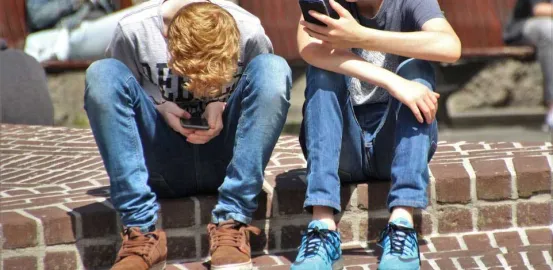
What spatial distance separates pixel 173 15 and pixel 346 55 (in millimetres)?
609

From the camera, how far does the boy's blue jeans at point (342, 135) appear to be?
3631 mm

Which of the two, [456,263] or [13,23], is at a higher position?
[13,23]

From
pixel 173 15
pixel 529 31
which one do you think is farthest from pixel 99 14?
pixel 173 15

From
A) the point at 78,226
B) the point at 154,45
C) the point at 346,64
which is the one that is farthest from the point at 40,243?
the point at 346,64

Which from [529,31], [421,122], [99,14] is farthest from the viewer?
[529,31]

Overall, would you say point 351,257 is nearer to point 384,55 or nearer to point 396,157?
point 396,157

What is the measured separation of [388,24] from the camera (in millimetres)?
3842

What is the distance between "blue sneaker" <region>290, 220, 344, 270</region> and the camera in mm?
3523

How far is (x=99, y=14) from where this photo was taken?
786cm

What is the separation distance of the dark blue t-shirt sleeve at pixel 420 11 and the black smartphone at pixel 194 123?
0.80 metres

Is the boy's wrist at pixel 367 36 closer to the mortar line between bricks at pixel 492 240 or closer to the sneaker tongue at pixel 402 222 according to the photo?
the sneaker tongue at pixel 402 222

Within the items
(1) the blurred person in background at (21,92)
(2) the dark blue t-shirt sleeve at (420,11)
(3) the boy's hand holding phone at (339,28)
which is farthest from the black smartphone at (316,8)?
(1) the blurred person in background at (21,92)

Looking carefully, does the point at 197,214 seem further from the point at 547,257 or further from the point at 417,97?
the point at 547,257

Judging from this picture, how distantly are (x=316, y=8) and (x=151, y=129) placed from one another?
2.38ft
